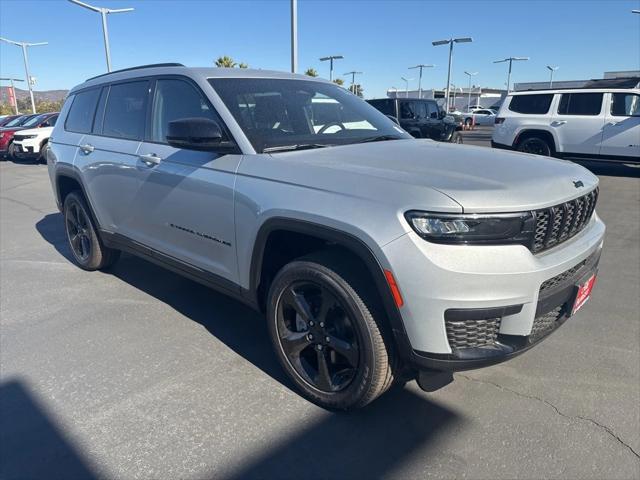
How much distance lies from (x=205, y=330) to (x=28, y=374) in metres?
1.15

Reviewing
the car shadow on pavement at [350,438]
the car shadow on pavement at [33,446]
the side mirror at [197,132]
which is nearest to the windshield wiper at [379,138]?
the side mirror at [197,132]

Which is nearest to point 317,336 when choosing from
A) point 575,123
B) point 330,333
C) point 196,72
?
point 330,333

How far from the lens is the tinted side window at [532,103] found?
11742 mm

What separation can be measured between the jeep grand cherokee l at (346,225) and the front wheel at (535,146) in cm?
922

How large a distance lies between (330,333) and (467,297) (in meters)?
0.81

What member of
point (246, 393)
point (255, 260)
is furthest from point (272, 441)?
point (255, 260)

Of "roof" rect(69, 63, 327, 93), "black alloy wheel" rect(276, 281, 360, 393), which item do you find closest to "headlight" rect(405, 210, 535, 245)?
"black alloy wheel" rect(276, 281, 360, 393)

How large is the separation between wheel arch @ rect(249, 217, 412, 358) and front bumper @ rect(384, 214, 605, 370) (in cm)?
5

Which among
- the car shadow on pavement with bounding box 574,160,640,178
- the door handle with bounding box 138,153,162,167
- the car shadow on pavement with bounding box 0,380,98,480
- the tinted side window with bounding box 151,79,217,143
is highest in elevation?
the tinted side window with bounding box 151,79,217,143

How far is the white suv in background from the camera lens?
426 inches

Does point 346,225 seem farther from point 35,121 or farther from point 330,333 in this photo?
point 35,121

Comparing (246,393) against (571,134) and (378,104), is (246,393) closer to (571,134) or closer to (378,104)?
(571,134)

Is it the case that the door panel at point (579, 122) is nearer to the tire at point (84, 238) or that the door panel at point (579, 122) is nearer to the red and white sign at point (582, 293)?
the red and white sign at point (582, 293)

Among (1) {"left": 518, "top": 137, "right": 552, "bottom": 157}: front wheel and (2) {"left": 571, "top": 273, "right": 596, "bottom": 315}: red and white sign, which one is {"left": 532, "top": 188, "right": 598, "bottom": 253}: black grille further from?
(1) {"left": 518, "top": 137, "right": 552, "bottom": 157}: front wheel
